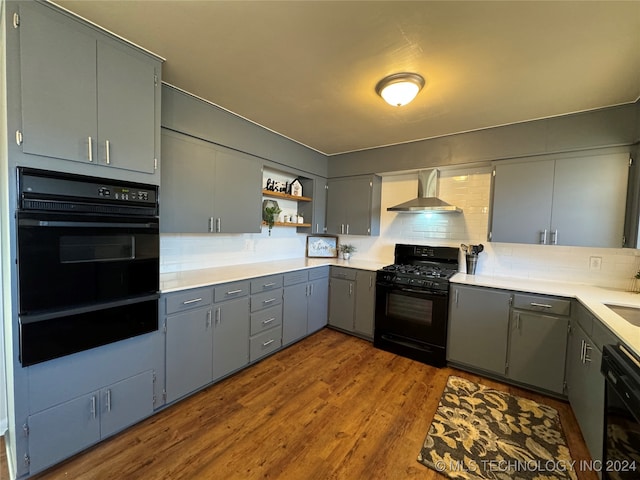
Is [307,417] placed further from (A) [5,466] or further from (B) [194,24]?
(B) [194,24]

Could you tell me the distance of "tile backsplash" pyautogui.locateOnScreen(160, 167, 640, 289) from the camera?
104 inches

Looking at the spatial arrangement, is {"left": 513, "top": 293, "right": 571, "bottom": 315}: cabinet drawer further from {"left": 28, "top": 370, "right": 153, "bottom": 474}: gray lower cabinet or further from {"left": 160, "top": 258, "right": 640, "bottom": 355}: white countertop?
{"left": 28, "top": 370, "right": 153, "bottom": 474}: gray lower cabinet

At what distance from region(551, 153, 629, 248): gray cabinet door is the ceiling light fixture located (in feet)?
5.62

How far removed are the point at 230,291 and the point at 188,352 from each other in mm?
579

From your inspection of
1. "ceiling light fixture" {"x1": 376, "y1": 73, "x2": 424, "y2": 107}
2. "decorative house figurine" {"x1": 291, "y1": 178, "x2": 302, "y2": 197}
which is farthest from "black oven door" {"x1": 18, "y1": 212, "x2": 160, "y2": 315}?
"decorative house figurine" {"x1": 291, "y1": 178, "x2": 302, "y2": 197}

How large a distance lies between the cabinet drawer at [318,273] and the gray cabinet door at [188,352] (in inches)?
56.2

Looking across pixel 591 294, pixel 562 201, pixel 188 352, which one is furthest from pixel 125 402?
pixel 562 201

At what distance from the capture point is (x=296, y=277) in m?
3.18

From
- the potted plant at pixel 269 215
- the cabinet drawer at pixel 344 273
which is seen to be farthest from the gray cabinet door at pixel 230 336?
the cabinet drawer at pixel 344 273

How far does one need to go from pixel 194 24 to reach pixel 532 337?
3526 mm

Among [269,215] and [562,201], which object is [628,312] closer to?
[562,201]

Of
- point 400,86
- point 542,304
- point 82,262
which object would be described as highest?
point 400,86

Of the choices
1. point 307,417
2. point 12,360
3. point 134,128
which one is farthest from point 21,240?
point 307,417

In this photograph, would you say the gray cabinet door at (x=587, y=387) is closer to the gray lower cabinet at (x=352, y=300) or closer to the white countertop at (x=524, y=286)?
the white countertop at (x=524, y=286)
